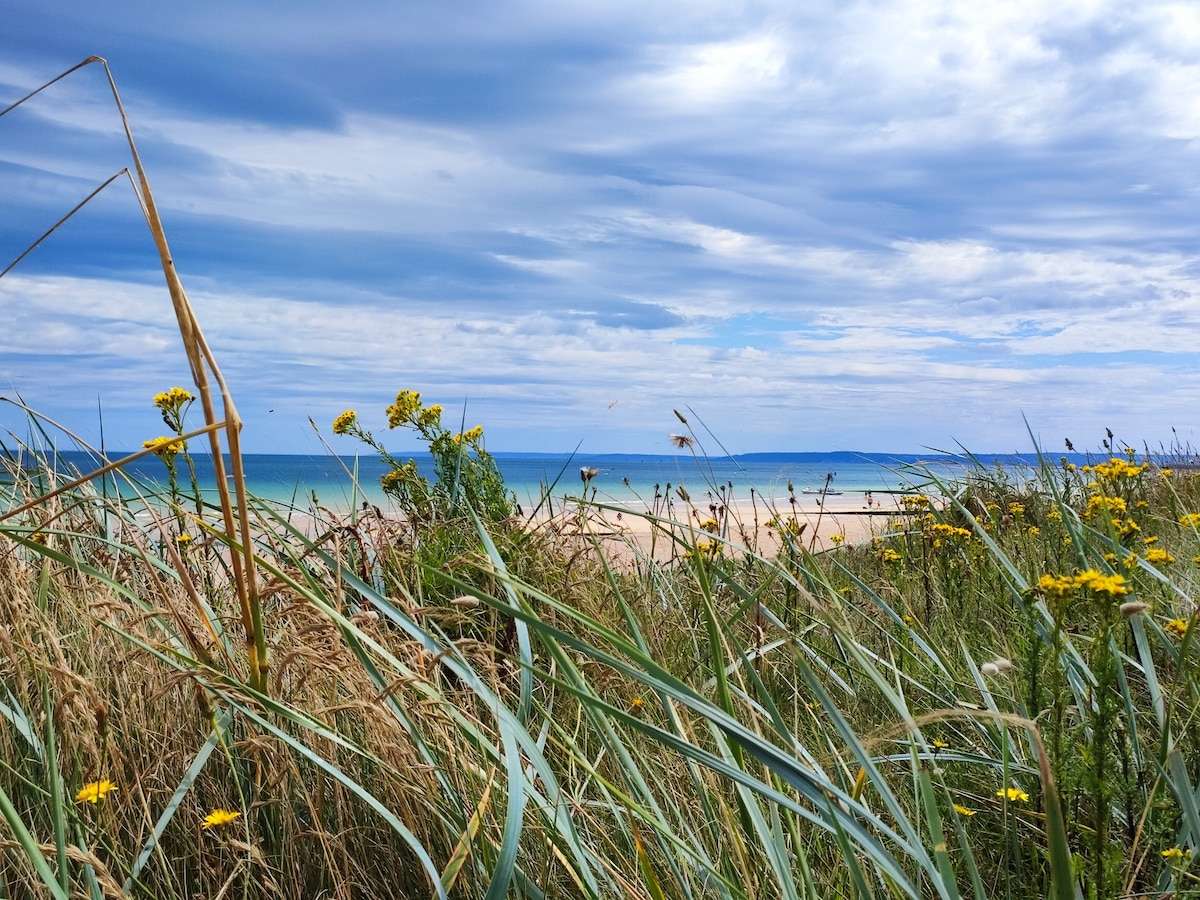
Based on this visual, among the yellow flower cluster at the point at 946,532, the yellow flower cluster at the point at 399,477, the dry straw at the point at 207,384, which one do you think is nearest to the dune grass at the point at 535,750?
the dry straw at the point at 207,384

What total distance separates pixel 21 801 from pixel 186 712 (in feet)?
1.08

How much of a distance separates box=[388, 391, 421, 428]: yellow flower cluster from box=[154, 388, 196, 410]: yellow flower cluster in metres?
0.90

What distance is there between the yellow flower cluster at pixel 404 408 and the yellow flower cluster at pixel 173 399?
0.90 m

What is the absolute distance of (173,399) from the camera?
3252 millimetres

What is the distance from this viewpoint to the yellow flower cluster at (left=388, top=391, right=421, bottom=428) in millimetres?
3939

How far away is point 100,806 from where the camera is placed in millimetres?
1480

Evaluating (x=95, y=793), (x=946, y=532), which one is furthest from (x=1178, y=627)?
(x=95, y=793)

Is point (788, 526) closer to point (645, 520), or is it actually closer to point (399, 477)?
point (645, 520)

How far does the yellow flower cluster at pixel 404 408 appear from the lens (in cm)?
394

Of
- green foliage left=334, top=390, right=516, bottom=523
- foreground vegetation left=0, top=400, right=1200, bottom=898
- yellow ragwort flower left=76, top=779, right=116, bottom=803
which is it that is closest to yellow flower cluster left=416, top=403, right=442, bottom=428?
green foliage left=334, top=390, right=516, bottom=523

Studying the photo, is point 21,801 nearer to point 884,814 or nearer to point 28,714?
point 28,714

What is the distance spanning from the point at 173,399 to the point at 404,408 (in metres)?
0.99

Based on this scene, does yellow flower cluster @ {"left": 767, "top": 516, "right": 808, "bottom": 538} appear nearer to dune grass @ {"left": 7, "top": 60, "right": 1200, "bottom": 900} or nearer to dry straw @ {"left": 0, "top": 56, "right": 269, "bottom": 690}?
dune grass @ {"left": 7, "top": 60, "right": 1200, "bottom": 900}

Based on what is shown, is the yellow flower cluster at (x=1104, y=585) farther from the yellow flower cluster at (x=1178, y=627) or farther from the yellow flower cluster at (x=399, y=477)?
the yellow flower cluster at (x=399, y=477)
